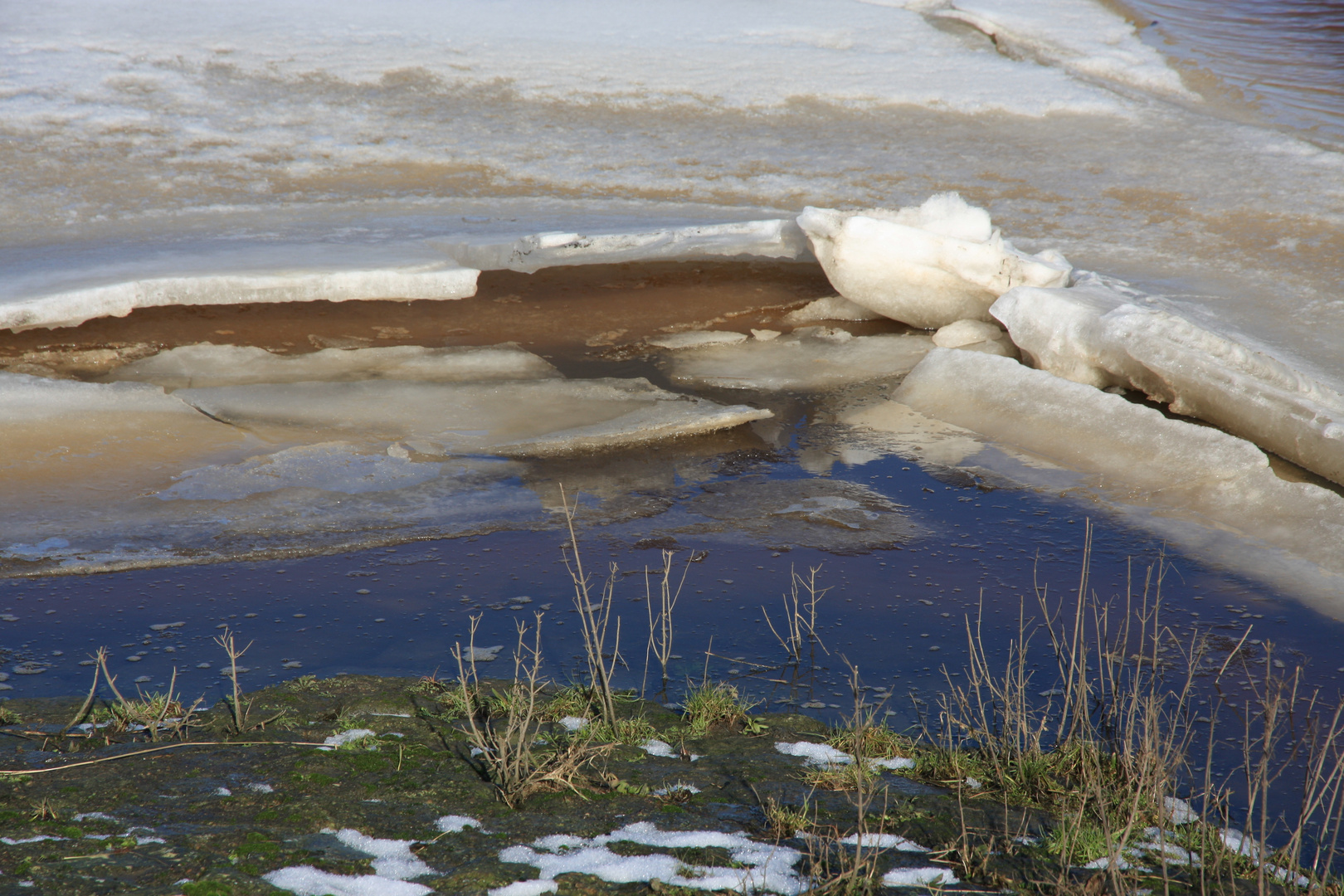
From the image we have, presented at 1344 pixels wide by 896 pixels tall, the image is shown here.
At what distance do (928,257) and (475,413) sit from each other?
3394 mm

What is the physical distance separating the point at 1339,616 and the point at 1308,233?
4.98 meters

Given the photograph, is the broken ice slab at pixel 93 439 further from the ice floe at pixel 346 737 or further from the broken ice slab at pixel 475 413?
the ice floe at pixel 346 737

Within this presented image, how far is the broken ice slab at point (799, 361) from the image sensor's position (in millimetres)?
6961

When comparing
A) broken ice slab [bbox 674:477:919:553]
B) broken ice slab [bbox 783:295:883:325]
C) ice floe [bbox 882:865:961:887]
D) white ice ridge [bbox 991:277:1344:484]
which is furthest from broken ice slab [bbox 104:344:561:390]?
ice floe [bbox 882:865:961:887]

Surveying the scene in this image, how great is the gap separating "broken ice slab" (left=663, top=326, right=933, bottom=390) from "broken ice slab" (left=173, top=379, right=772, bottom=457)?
55 centimetres

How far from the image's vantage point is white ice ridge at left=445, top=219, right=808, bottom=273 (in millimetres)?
7246

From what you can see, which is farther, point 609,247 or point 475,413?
point 609,247

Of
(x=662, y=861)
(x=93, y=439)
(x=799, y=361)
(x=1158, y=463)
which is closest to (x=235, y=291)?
(x=93, y=439)

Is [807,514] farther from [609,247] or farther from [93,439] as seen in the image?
[93,439]

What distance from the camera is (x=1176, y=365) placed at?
5.99m

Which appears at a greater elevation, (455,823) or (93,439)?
(93,439)

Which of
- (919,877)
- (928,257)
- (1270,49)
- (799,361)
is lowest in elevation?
(919,877)

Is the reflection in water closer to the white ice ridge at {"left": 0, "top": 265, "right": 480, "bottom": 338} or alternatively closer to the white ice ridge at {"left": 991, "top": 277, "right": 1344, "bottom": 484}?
the white ice ridge at {"left": 991, "top": 277, "right": 1344, "bottom": 484}

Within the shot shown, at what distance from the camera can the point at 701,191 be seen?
9039mm
